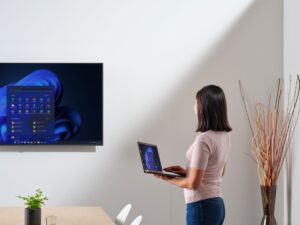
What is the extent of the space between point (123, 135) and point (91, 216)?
1.64 m

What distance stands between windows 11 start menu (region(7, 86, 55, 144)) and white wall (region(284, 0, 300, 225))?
207cm

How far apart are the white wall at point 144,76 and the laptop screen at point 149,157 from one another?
1.18 metres

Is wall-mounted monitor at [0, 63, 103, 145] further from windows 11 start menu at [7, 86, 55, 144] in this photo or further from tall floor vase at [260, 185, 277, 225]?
tall floor vase at [260, 185, 277, 225]

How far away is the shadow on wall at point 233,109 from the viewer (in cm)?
559

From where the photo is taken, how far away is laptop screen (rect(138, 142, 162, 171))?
13.8 feet

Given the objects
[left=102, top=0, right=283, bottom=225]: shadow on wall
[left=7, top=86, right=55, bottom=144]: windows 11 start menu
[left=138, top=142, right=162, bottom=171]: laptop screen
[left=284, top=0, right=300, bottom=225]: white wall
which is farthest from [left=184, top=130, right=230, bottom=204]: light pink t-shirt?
[left=7, top=86, right=55, bottom=144]: windows 11 start menu

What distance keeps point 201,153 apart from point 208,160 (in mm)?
100

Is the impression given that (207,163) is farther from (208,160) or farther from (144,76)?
(144,76)

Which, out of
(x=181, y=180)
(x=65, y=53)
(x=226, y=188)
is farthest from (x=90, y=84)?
(x=181, y=180)

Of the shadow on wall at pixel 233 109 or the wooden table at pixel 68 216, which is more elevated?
the shadow on wall at pixel 233 109

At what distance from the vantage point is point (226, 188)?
5.68 meters

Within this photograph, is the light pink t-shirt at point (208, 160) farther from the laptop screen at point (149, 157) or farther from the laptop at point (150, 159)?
the laptop screen at point (149, 157)

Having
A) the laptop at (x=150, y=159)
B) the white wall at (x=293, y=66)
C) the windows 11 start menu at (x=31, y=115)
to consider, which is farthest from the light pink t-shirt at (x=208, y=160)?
the windows 11 start menu at (x=31, y=115)

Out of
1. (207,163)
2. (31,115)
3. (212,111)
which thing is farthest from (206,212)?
(31,115)
